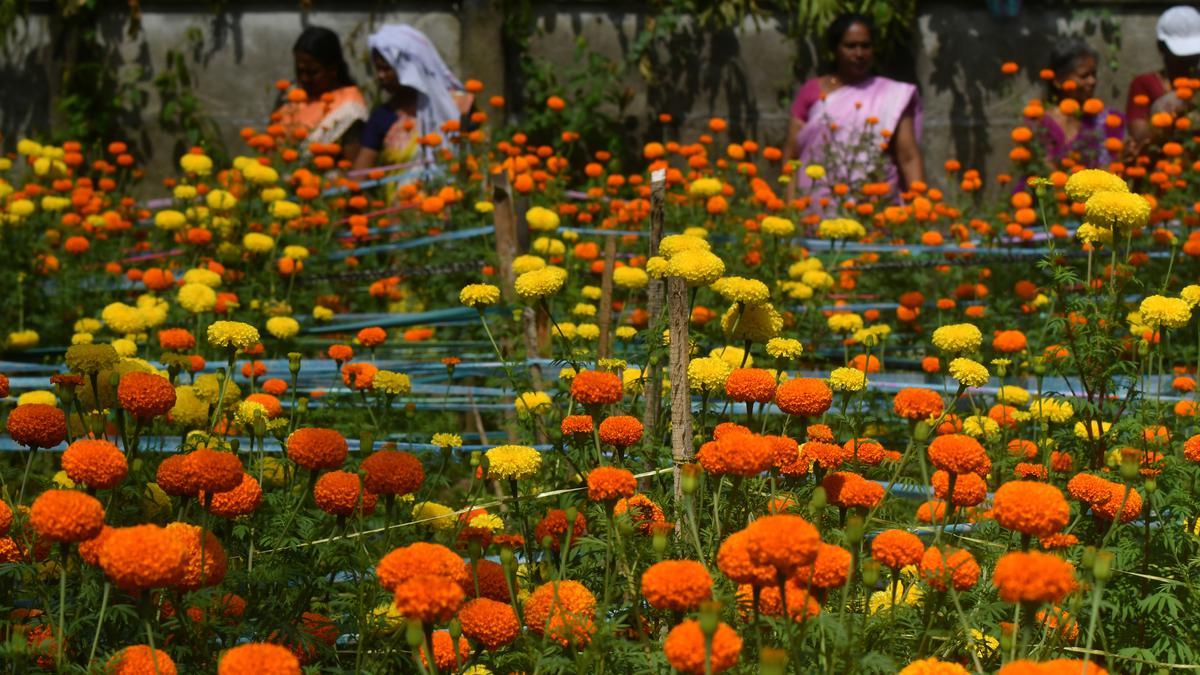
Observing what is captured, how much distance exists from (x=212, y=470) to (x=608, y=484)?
1.62 feet

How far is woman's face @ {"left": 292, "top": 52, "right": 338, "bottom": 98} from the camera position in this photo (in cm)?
742

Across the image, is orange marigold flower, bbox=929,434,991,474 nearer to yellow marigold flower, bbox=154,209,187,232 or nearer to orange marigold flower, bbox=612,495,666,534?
orange marigold flower, bbox=612,495,666,534

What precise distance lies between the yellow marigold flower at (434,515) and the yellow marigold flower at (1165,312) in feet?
4.24

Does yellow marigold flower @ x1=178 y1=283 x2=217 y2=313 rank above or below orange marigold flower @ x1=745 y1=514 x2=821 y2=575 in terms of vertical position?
below

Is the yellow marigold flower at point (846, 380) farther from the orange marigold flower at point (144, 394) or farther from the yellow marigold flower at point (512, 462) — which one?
the orange marigold flower at point (144, 394)

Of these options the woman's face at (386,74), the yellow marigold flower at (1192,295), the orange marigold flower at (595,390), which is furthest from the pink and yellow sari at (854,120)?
the orange marigold flower at (595,390)

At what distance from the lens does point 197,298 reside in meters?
→ 3.39

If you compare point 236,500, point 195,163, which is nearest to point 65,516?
point 236,500

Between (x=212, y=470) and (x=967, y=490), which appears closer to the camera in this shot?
(x=212, y=470)

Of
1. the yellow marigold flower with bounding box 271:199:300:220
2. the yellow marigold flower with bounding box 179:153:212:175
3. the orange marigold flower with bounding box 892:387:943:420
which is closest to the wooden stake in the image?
the orange marigold flower with bounding box 892:387:943:420

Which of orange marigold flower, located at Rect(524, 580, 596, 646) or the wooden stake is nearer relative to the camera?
orange marigold flower, located at Rect(524, 580, 596, 646)

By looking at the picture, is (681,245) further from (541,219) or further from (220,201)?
(220,201)

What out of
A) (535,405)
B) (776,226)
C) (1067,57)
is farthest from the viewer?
(1067,57)

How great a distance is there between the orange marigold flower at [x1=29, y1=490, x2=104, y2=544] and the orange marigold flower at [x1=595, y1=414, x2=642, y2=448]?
794 millimetres
